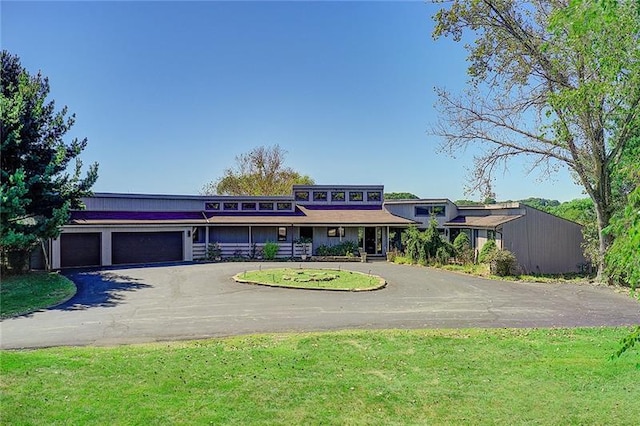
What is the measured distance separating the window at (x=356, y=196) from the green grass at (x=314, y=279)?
44.2ft

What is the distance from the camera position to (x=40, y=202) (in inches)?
806

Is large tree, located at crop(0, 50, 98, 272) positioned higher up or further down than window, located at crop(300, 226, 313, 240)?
higher up

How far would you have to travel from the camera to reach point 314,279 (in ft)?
67.7

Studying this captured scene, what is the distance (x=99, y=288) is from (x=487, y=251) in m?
20.3

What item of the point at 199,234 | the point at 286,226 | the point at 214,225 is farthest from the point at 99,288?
the point at 286,226

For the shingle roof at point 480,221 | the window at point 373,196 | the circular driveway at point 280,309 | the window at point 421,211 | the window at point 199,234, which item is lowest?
the circular driveway at point 280,309

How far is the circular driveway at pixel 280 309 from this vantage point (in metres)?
12.0

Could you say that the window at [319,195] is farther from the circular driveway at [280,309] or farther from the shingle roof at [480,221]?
the circular driveway at [280,309]

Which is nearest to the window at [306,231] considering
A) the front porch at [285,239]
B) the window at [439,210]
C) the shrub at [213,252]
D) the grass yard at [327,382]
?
the front porch at [285,239]

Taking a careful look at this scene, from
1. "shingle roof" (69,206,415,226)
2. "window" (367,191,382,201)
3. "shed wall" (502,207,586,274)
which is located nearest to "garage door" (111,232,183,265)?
"shingle roof" (69,206,415,226)

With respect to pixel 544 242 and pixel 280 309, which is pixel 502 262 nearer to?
pixel 544 242

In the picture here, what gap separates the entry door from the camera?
110ft

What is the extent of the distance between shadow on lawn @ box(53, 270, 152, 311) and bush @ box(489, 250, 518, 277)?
17607 millimetres

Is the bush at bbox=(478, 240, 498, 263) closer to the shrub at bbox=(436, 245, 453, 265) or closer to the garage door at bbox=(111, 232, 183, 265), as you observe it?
the shrub at bbox=(436, 245, 453, 265)
